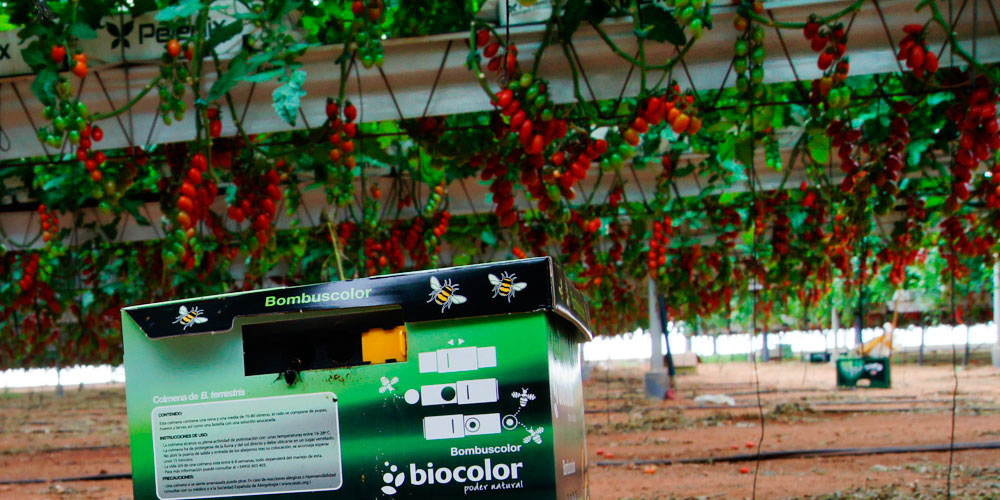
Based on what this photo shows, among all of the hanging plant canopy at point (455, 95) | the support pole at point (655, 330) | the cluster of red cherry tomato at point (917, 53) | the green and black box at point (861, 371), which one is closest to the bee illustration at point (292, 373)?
the hanging plant canopy at point (455, 95)

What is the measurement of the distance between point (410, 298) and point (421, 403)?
140mm

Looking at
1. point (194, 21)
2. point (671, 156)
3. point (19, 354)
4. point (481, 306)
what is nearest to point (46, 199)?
point (194, 21)

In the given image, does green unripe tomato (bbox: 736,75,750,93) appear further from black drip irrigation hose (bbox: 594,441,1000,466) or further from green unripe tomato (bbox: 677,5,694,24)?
black drip irrigation hose (bbox: 594,441,1000,466)

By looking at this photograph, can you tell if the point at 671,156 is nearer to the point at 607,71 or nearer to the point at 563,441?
the point at 607,71

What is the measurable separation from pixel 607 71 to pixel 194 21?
1.79 meters

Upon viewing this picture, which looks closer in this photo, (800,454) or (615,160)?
(615,160)

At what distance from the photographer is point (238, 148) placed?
13.4 feet

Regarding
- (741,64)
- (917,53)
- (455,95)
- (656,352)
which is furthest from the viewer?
(656,352)

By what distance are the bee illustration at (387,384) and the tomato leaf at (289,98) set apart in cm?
191

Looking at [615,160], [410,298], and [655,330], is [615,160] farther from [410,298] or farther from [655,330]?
[655,330]

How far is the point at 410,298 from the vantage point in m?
1.18

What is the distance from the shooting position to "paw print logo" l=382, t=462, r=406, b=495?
1.19 meters

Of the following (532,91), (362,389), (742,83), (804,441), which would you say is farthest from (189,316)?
(804,441)

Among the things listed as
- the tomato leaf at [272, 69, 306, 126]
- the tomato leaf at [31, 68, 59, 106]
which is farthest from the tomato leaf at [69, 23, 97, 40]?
the tomato leaf at [272, 69, 306, 126]
